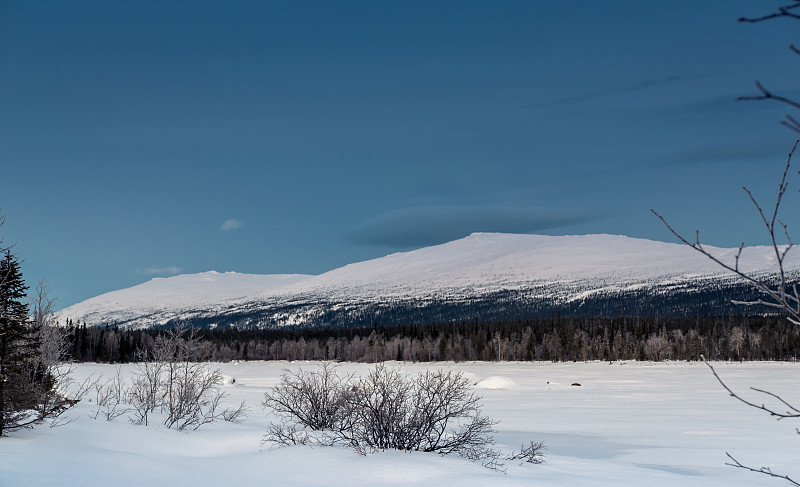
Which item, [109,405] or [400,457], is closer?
[400,457]

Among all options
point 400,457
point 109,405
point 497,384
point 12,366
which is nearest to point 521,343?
point 497,384

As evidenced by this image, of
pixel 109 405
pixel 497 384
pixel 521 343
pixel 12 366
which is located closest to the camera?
pixel 12 366

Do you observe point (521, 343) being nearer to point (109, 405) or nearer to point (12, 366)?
point (109, 405)

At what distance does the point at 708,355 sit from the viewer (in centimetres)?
13000

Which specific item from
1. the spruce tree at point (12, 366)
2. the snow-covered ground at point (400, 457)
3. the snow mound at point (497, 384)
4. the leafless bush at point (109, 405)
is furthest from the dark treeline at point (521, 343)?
the spruce tree at point (12, 366)

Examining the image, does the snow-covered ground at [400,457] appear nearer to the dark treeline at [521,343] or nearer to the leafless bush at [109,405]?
the leafless bush at [109,405]

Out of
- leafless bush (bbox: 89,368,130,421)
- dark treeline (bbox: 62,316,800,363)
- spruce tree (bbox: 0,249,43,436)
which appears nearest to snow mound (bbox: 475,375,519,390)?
leafless bush (bbox: 89,368,130,421)

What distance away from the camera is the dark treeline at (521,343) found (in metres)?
134

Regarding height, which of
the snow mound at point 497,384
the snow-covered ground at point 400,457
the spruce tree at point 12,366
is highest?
the spruce tree at point 12,366

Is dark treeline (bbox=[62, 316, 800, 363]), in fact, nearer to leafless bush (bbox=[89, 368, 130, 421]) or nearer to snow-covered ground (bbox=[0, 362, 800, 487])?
leafless bush (bbox=[89, 368, 130, 421])

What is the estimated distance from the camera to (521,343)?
501 ft

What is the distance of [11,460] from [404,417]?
27.6 feet

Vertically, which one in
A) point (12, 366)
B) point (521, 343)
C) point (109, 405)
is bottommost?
point (521, 343)

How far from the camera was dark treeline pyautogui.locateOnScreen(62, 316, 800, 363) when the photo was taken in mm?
133625
